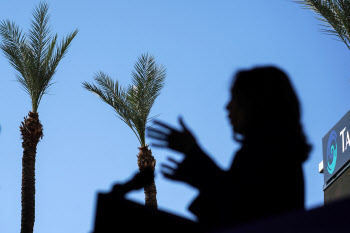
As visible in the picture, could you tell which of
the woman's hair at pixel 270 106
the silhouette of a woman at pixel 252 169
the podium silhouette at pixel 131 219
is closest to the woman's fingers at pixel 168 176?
the silhouette of a woman at pixel 252 169

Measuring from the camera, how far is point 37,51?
50.0 feet

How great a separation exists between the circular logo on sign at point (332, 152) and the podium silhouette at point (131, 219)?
1651 centimetres

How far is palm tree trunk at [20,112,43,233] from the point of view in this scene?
566 inches

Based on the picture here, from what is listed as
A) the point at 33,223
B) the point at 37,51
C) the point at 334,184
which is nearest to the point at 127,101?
the point at 37,51

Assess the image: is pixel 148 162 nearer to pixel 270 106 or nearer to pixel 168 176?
pixel 270 106

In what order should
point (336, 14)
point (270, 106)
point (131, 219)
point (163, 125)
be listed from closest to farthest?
1. point (131, 219)
2. point (163, 125)
3. point (270, 106)
4. point (336, 14)

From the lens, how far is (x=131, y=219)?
1.63 meters

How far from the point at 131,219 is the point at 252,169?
410 millimetres

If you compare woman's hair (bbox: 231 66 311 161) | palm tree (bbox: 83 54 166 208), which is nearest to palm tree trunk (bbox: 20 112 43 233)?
palm tree (bbox: 83 54 166 208)

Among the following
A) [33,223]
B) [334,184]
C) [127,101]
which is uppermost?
[127,101]

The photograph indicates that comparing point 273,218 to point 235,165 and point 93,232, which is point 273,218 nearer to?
point 235,165

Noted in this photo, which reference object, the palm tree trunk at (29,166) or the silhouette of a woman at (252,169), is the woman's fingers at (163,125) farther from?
the palm tree trunk at (29,166)

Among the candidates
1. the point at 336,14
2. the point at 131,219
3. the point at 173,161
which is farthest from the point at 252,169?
the point at 336,14

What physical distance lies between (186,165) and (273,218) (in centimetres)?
43
